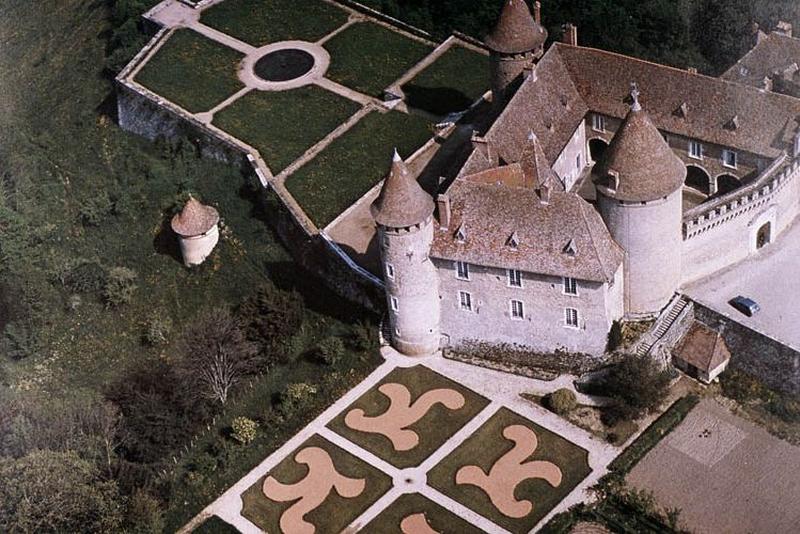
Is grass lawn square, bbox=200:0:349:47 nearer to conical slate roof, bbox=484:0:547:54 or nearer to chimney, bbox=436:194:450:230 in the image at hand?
conical slate roof, bbox=484:0:547:54

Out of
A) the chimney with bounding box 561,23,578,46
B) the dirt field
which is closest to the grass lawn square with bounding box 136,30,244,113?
the chimney with bounding box 561,23,578,46

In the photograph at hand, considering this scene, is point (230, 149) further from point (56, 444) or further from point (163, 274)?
point (56, 444)

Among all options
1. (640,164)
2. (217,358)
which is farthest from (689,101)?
(217,358)

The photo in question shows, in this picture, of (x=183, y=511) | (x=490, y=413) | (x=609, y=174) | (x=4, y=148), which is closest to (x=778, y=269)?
(x=609, y=174)

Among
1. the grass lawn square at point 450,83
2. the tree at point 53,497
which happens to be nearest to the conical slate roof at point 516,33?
the grass lawn square at point 450,83

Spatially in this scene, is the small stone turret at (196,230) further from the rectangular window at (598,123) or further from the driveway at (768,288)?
the driveway at (768,288)

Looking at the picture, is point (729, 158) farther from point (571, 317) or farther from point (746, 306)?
point (571, 317)
